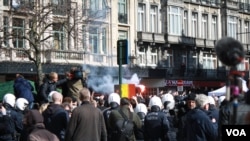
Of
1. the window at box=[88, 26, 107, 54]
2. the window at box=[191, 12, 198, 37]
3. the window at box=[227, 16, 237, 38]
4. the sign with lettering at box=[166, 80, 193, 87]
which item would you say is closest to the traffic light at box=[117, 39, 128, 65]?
the window at box=[88, 26, 107, 54]

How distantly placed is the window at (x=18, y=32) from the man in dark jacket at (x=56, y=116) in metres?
19.3

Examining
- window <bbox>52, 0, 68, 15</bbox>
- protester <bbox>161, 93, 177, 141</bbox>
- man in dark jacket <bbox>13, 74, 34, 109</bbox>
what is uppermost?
window <bbox>52, 0, 68, 15</bbox>

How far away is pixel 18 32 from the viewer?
30.9 m

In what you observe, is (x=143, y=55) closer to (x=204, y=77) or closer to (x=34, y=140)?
(x=204, y=77)

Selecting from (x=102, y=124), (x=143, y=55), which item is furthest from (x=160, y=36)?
(x=102, y=124)

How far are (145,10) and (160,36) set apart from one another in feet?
8.20

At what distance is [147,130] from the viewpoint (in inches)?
468

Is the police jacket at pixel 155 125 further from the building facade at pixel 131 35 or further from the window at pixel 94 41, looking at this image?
the window at pixel 94 41

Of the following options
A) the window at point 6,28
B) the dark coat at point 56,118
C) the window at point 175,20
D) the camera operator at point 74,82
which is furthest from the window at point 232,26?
the dark coat at point 56,118

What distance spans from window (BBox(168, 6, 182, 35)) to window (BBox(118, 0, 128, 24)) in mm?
5676

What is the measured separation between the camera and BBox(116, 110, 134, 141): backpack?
1042 cm

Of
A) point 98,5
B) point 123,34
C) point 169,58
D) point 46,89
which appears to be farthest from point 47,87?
point 169,58

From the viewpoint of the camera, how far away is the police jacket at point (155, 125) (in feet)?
38.8

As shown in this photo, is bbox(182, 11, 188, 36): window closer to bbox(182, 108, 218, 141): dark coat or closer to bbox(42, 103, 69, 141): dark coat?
bbox(42, 103, 69, 141): dark coat
